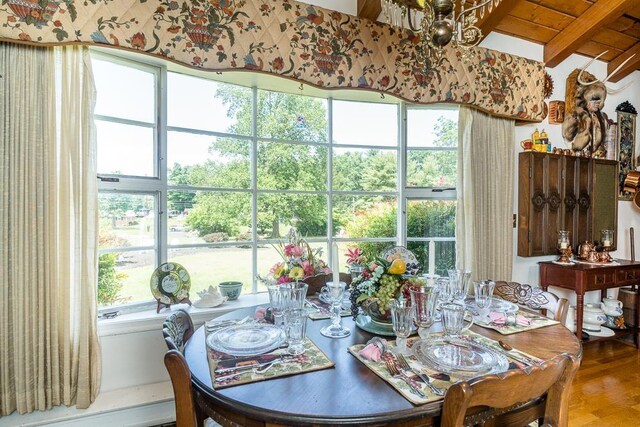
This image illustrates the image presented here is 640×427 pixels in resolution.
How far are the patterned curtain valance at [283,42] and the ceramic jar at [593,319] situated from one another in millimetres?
1921

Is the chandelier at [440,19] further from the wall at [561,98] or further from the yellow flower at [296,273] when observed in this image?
the wall at [561,98]

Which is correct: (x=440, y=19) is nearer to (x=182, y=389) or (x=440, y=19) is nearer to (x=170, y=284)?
(x=182, y=389)

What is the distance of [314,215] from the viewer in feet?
8.70

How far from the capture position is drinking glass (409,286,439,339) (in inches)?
48.1

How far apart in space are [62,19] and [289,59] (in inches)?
45.7

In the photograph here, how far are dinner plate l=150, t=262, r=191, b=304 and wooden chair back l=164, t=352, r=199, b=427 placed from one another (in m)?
1.17

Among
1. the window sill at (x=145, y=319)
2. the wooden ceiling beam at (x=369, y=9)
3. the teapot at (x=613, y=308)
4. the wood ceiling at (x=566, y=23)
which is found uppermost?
the wood ceiling at (x=566, y=23)

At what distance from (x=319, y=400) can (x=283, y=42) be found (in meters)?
1.95

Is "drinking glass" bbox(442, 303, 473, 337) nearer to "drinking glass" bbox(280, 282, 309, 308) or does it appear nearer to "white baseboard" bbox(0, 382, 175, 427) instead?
"drinking glass" bbox(280, 282, 309, 308)

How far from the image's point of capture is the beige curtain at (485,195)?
2639 millimetres

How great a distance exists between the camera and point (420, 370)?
1.04 m

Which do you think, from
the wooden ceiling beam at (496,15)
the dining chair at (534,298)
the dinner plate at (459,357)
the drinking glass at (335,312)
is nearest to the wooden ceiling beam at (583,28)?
the wooden ceiling beam at (496,15)

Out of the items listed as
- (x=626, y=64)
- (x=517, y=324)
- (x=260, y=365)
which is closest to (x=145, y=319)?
(x=260, y=365)

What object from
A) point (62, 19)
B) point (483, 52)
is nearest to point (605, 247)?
point (483, 52)
